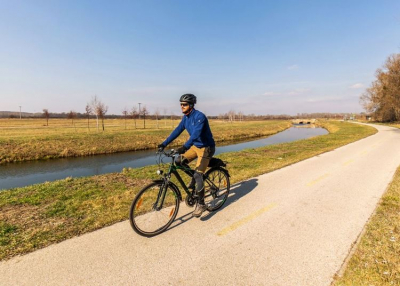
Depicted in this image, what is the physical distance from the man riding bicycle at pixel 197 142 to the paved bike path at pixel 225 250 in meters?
0.69

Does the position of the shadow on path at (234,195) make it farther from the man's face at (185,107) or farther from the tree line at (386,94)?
the tree line at (386,94)

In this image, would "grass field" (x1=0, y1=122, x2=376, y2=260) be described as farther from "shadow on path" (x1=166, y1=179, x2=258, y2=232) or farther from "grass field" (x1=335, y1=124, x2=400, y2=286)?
"grass field" (x1=335, y1=124, x2=400, y2=286)

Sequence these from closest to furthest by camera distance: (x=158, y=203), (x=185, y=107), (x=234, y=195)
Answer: (x=158, y=203) → (x=185, y=107) → (x=234, y=195)

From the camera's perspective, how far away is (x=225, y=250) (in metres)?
3.21

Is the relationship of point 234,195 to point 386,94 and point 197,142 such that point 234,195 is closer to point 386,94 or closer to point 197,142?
point 197,142

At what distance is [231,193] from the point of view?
232 inches

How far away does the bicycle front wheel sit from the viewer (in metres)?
3.58

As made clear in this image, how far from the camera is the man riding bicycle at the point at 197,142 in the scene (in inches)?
161

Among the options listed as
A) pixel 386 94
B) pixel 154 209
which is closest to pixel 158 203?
pixel 154 209

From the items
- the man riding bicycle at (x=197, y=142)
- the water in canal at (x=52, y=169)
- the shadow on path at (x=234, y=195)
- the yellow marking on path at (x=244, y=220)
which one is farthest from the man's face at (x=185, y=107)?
the water in canal at (x=52, y=169)

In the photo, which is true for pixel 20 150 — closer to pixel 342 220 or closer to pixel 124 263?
pixel 124 263

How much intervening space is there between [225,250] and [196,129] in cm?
216

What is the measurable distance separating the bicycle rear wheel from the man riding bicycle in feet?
1.55

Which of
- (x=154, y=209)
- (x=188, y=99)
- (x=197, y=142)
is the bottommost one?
(x=154, y=209)
